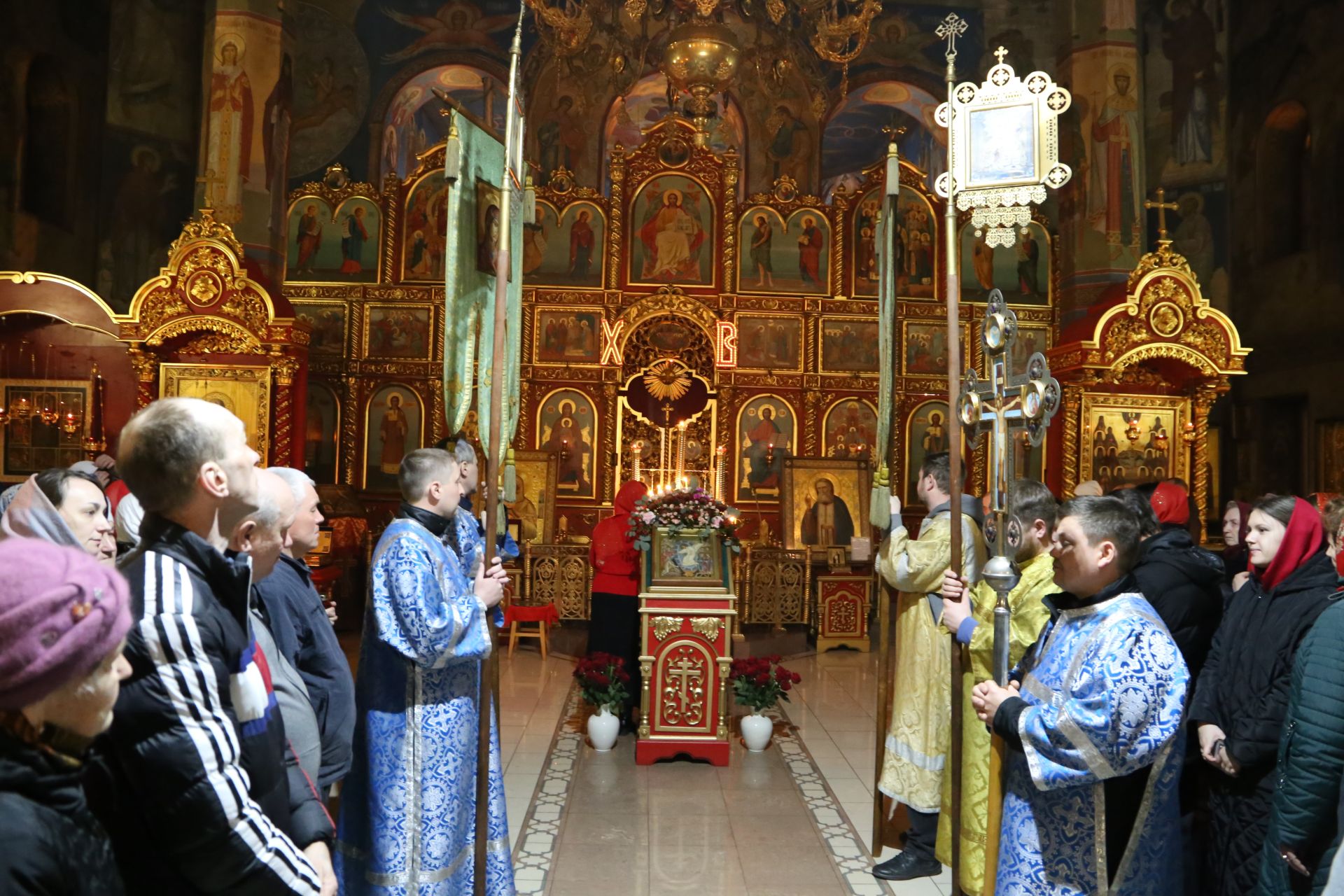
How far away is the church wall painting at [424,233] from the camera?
37.5ft

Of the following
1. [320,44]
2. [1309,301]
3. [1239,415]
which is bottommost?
[1239,415]

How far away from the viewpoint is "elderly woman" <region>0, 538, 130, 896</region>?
44.4 inches

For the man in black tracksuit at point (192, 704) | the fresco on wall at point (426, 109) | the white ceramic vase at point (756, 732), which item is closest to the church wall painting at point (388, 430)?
the fresco on wall at point (426, 109)

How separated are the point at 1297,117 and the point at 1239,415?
3655mm

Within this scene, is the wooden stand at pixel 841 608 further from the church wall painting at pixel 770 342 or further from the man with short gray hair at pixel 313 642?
the man with short gray hair at pixel 313 642

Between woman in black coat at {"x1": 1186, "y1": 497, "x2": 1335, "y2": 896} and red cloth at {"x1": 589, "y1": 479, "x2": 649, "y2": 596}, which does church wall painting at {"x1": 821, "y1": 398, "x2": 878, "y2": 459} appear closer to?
red cloth at {"x1": 589, "y1": 479, "x2": 649, "y2": 596}

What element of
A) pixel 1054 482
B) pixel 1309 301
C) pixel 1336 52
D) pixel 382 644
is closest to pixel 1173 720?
pixel 382 644

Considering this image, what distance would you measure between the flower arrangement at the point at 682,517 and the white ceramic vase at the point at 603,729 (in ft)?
3.46

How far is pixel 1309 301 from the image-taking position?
11.4m

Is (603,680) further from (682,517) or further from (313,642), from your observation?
(313,642)

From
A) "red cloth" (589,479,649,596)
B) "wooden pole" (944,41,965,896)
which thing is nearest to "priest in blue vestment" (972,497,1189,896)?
"wooden pole" (944,41,965,896)

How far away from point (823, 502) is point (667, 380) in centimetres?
235

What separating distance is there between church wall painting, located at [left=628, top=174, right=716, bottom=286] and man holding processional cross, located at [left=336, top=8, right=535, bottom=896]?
26.6 ft

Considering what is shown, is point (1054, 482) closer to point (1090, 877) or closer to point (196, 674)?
A: point (1090, 877)
